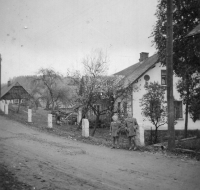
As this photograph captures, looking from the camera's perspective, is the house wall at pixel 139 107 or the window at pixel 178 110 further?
the window at pixel 178 110

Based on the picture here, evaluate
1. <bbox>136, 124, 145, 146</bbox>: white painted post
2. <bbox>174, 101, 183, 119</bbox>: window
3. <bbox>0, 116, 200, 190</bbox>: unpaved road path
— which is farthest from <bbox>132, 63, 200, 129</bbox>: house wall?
<bbox>0, 116, 200, 190</bbox>: unpaved road path

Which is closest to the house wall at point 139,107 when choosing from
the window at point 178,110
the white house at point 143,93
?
the white house at point 143,93

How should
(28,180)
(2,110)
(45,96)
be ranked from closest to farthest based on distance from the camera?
(28,180), (2,110), (45,96)

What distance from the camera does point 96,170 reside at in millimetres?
6461

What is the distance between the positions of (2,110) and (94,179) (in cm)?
2611

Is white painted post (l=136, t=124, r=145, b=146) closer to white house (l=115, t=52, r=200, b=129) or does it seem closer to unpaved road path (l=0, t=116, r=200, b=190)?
unpaved road path (l=0, t=116, r=200, b=190)

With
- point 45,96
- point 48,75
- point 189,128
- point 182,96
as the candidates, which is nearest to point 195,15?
point 182,96

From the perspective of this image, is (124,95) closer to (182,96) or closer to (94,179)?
(182,96)

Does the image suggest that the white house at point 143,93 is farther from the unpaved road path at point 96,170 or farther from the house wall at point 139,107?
the unpaved road path at point 96,170

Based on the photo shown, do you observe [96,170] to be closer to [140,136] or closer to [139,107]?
[140,136]

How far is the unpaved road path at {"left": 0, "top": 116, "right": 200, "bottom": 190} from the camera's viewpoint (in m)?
5.27

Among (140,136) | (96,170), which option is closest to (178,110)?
(140,136)

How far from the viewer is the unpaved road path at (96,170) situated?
207 inches

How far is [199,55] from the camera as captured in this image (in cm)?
1431
